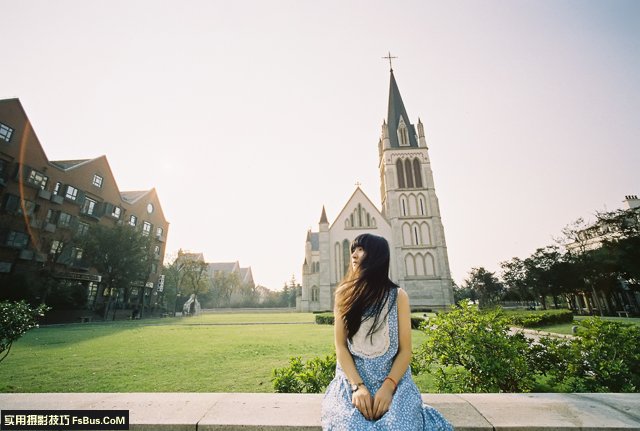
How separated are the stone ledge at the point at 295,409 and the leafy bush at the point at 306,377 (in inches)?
31.2

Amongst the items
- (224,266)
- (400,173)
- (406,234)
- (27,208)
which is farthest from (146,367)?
(224,266)

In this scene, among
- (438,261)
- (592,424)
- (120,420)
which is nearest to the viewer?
(592,424)

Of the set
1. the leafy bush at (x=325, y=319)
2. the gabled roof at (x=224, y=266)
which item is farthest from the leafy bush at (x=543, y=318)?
the gabled roof at (x=224, y=266)

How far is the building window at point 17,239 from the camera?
78.7 ft

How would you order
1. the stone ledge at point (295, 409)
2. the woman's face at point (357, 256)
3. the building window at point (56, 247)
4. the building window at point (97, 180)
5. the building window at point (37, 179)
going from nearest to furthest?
the stone ledge at point (295, 409) < the woman's face at point (357, 256) < the building window at point (37, 179) < the building window at point (56, 247) < the building window at point (97, 180)

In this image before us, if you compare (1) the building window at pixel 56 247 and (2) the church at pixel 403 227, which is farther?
(2) the church at pixel 403 227

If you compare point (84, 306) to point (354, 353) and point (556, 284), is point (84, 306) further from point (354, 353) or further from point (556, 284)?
point (556, 284)

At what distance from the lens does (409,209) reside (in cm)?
3947

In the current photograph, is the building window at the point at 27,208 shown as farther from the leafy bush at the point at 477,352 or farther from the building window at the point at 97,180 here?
the leafy bush at the point at 477,352

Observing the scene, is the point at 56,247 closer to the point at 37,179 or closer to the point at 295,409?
the point at 37,179

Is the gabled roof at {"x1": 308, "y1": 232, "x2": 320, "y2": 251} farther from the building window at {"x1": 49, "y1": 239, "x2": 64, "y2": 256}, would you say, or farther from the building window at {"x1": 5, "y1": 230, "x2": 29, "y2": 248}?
the building window at {"x1": 5, "y1": 230, "x2": 29, "y2": 248}

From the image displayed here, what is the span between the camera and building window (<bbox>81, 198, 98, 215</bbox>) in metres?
31.5

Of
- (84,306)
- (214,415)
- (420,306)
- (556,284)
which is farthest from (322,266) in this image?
(214,415)

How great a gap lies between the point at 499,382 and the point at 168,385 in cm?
586
